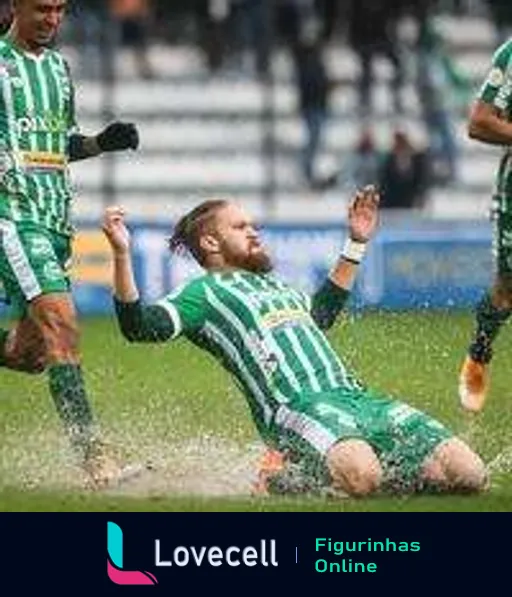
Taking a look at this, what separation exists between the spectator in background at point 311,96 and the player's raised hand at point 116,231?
14570mm

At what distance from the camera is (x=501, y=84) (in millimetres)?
12516

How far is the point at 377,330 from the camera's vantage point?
14.7 metres

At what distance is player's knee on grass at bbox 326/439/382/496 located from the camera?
408 inches

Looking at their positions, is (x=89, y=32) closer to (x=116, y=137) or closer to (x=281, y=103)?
(x=281, y=103)

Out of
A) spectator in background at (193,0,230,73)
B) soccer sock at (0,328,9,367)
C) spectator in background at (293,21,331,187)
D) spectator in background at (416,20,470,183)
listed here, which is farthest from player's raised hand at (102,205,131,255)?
spectator in background at (193,0,230,73)

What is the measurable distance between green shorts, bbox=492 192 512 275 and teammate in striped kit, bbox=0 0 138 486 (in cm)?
231

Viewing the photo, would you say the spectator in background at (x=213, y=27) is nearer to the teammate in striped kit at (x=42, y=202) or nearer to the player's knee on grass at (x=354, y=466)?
the teammate in striped kit at (x=42, y=202)

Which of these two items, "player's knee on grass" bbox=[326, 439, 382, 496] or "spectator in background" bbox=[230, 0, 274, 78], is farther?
"spectator in background" bbox=[230, 0, 274, 78]

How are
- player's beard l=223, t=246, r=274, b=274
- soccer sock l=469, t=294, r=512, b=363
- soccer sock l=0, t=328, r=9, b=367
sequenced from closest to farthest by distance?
player's beard l=223, t=246, r=274, b=274, soccer sock l=0, t=328, r=9, b=367, soccer sock l=469, t=294, r=512, b=363

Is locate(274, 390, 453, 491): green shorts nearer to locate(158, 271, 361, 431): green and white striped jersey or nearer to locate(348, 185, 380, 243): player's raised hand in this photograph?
locate(158, 271, 361, 431): green and white striped jersey

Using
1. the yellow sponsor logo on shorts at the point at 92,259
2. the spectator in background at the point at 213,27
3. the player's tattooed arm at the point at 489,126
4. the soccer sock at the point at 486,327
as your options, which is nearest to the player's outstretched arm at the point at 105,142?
the player's tattooed arm at the point at 489,126

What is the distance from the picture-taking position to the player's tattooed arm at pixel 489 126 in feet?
40.8

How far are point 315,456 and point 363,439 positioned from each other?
0.64 feet

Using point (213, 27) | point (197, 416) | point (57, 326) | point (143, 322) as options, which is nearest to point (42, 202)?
point (57, 326)
